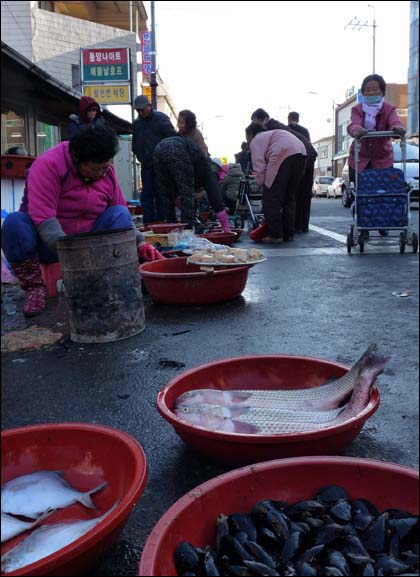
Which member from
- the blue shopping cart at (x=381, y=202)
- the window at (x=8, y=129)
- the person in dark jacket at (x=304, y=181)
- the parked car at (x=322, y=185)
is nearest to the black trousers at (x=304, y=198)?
the person in dark jacket at (x=304, y=181)

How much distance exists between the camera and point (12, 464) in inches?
60.2

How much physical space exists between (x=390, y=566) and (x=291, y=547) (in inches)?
7.8

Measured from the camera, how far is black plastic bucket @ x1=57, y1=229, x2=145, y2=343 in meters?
3.07

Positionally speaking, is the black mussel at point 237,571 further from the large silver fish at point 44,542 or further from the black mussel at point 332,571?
the large silver fish at point 44,542

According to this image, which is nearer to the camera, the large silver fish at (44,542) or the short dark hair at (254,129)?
the large silver fish at (44,542)

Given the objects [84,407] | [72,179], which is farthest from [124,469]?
[72,179]

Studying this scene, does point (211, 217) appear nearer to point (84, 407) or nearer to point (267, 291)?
point (267, 291)

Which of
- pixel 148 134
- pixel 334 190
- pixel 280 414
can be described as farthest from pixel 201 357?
pixel 334 190

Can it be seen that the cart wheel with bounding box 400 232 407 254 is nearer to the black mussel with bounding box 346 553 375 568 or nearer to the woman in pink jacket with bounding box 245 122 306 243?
the woman in pink jacket with bounding box 245 122 306 243

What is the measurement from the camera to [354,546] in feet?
3.92

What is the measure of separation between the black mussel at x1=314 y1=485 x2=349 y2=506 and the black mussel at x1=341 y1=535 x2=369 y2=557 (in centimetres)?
13

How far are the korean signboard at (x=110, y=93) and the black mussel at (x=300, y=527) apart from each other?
10.6 m

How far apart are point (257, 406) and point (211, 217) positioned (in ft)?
30.5

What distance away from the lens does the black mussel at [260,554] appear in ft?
3.80
